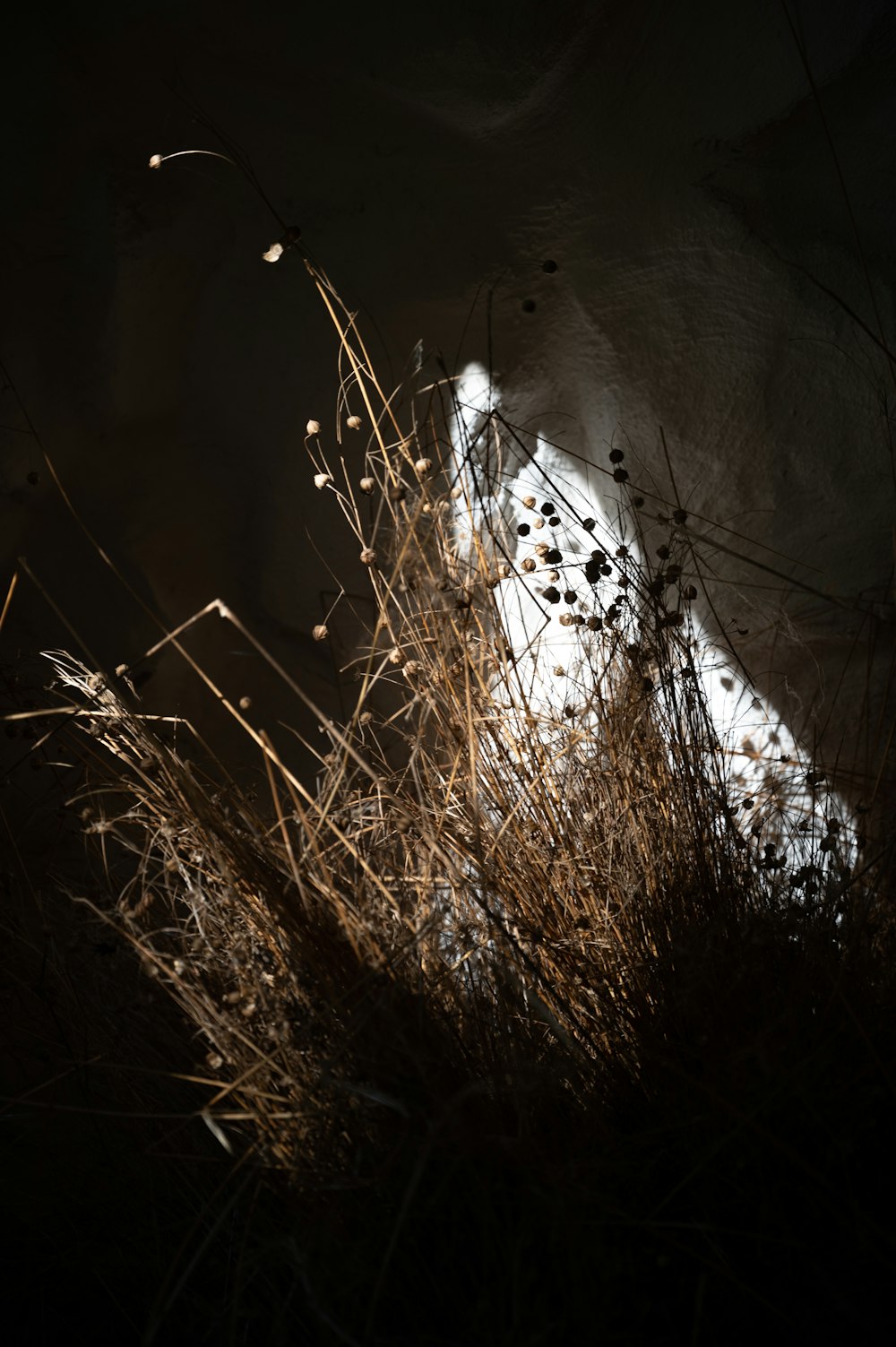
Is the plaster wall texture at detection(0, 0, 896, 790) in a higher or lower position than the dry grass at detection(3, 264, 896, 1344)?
higher

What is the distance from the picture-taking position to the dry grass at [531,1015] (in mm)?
935

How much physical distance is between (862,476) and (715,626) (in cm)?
32

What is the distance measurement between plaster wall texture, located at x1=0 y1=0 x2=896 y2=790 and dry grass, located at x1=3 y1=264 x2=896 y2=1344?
1.38 feet

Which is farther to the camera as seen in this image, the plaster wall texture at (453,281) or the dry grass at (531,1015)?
the plaster wall texture at (453,281)

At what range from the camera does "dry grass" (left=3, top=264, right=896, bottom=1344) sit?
935mm

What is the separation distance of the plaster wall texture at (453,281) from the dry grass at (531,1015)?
0.42m

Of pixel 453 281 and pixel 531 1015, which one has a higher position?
pixel 453 281

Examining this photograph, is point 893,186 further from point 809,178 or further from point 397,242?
point 397,242

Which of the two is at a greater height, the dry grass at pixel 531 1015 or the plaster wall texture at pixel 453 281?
the plaster wall texture at pixel 453 281

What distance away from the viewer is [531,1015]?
1.16 m

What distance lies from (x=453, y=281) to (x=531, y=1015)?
120 centimetres

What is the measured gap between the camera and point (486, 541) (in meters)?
1.74

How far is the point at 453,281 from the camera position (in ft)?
5.96

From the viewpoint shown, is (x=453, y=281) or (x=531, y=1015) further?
(x=453, y=281)
